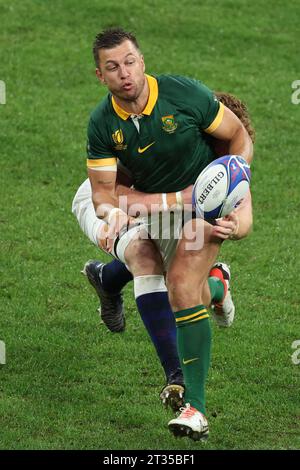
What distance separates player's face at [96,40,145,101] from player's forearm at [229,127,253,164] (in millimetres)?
698

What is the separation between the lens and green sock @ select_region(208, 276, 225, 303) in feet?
27.4

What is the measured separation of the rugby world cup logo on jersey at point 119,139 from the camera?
25.1 ft

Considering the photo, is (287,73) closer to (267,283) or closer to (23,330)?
(267,283)

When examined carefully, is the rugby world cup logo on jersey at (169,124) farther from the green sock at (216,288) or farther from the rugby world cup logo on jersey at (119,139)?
the green sock at (216,288)

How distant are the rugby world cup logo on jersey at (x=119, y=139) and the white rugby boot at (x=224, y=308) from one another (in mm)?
1395

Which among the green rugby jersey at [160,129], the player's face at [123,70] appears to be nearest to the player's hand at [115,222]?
the green rugby jersey at [160,129]

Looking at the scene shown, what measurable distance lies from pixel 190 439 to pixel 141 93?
2226 millimetres

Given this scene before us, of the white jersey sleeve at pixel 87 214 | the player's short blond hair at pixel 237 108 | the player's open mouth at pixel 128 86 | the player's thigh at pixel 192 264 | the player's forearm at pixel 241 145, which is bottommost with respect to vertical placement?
the player's thigh at pixel 192 264

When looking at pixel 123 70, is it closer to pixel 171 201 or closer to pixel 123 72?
pixel 123 72

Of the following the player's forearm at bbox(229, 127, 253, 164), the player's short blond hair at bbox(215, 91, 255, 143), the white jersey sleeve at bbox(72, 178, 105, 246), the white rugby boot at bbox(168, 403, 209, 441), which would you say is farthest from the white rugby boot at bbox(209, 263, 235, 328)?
the white rugby boot at bbox(168, 403, 209, 441)

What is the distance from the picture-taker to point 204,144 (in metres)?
7.83

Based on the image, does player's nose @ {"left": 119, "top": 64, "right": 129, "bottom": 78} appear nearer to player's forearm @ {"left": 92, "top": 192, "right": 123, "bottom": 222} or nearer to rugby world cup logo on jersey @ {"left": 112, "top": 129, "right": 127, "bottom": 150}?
rugby world cup logo on jersey @ {"left": 112, "top": 129, "right": 127, "bottom": 150}

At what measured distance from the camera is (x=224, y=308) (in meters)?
8.63
